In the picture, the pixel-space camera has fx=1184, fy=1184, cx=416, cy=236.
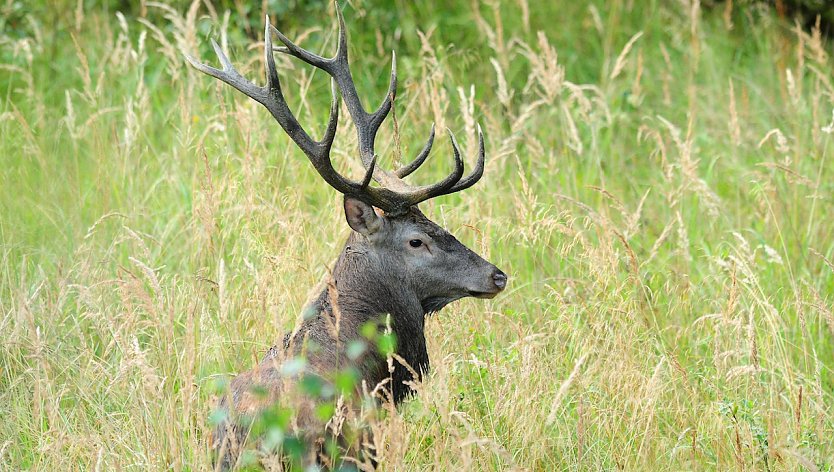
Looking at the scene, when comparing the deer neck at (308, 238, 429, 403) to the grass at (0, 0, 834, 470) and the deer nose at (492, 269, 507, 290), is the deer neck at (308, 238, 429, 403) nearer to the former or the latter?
the grass at (0, 0, 834, 470)

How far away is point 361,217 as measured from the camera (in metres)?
4.29

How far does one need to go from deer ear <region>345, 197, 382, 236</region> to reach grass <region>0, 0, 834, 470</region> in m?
0.40

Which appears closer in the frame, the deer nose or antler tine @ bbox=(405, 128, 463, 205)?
antler tine @ bbox=(405, 128, 463, 205)

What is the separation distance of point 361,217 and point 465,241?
1411mm

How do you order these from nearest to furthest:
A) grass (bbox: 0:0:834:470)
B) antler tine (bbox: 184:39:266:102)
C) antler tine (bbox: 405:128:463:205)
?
grass (bbox: 0:0:834:470)
antler tine (bbox: 405:128:463:205)
antler tine (bbox: 184:39:266:102)

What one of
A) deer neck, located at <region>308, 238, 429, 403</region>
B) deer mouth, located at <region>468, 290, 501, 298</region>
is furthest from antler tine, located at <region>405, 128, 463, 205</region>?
deer mouth, located at <region>468, 290, 501, 298</region>

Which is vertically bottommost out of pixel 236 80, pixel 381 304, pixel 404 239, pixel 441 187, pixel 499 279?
pixel 381 304

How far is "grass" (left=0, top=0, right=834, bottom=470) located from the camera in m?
4.11

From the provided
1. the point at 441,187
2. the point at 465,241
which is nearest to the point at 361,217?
the point at 441,187

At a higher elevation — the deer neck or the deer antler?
the deer antler

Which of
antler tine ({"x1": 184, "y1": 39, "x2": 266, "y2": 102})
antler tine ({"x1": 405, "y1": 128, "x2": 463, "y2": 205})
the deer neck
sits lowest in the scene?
the deer neck

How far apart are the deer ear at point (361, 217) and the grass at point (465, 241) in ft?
1.31

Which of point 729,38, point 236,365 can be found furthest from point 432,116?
point 729,38

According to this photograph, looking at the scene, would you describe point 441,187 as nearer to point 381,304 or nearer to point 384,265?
point 384,265
